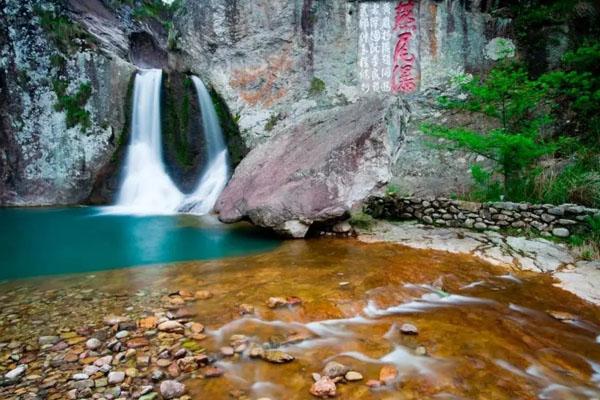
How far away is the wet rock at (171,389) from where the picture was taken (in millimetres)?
2262

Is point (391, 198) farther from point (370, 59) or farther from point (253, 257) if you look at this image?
point (370, 59)

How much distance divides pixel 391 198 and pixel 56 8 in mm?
13028

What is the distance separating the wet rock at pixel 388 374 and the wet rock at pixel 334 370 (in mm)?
222

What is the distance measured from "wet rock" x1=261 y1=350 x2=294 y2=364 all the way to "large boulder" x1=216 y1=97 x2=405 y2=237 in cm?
353

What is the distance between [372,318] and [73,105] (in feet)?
42.3

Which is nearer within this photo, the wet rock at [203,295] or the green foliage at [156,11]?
the wet rock at [203,295]

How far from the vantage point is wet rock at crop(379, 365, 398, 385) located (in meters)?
2.42

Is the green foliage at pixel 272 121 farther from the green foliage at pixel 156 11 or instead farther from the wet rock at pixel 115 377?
the green foliage at pixel 156 11

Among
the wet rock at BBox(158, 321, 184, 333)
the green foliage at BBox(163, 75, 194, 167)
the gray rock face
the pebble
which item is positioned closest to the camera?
the pebble

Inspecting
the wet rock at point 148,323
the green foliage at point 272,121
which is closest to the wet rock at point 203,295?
the wet rock at point 148,323

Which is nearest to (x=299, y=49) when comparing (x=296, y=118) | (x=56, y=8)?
(x=296, y=118)

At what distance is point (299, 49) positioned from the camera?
12375 millimetres

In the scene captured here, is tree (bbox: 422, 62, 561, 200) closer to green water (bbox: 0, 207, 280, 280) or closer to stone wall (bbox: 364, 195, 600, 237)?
stone wall (bbox: 364, 195, 600, 237)

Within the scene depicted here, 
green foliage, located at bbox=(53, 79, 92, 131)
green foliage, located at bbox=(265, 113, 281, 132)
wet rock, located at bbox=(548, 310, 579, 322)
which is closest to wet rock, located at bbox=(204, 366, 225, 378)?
wet rock, located at bbox=(548, 310, 579, 322)
